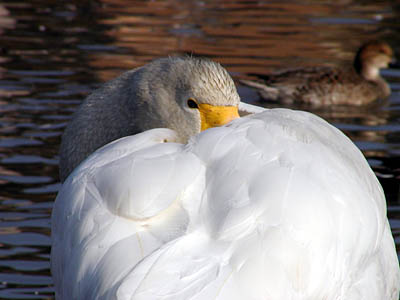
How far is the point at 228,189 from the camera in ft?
10.00

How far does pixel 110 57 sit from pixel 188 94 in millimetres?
6529

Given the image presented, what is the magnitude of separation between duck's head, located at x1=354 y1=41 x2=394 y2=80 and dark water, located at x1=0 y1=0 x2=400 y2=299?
0.33 metres

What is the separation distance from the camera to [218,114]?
4129mm

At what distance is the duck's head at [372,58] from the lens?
10.1m

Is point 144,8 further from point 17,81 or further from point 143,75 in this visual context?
point 143,75

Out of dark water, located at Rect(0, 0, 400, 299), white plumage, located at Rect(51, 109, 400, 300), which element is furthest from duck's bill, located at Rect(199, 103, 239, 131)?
dark water, located at Rect(0, 0, 400, 299)

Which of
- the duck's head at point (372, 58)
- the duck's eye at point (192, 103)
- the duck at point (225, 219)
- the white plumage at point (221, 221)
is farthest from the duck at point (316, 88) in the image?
the white plumage at point (221, 221)

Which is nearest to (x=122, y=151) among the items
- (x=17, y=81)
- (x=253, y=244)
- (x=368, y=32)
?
(x=253, y=244)

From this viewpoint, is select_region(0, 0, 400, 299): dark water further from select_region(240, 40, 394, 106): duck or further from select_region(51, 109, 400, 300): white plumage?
select_region(51, 109, 400, 300): white plumage

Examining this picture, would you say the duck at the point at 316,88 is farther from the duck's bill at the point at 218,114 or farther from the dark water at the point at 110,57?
the duck's bill at the point at 218,114

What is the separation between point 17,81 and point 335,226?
6.57m

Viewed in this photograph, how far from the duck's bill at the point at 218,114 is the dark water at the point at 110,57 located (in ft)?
4.44

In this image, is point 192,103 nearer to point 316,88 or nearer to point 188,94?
point 188,94

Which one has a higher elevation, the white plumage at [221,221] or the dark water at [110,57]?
the white plumage at [221,221]
